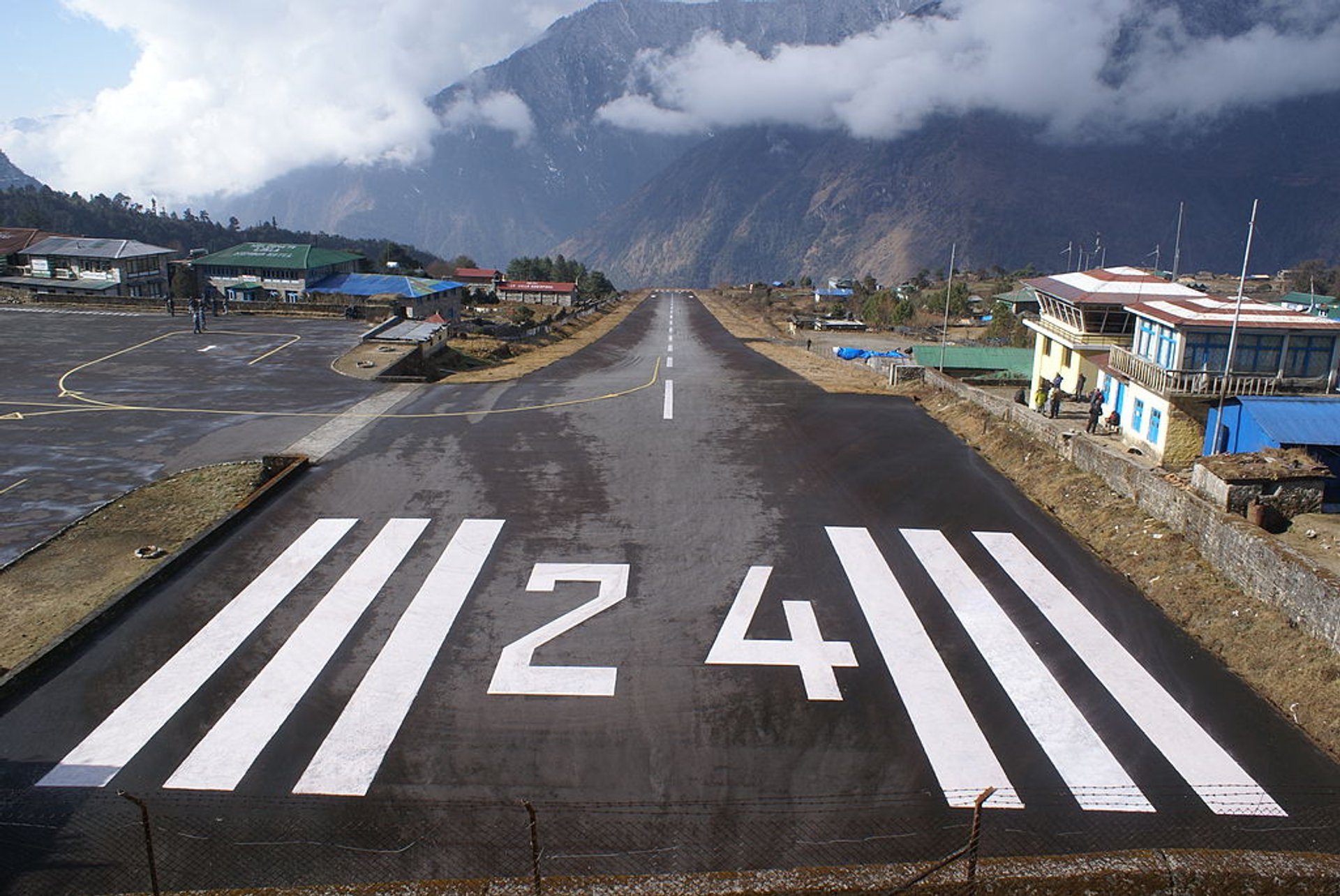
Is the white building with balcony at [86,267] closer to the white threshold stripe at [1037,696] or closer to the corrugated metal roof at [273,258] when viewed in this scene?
the corrugated metal roof at [273,258]

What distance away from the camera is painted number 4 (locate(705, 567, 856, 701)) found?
16281mm

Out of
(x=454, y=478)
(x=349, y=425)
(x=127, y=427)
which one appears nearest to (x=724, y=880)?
(x=454, y=478)

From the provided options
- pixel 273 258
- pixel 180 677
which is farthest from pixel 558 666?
pixel 273 258

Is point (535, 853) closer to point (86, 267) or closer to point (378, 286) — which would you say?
point (378, 286)

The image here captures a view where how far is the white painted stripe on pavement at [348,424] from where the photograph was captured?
98.6 ft

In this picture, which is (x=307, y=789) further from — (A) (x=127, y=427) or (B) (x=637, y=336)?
(B) (x=637, y=336)

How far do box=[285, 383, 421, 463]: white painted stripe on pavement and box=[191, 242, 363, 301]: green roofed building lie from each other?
187 feet

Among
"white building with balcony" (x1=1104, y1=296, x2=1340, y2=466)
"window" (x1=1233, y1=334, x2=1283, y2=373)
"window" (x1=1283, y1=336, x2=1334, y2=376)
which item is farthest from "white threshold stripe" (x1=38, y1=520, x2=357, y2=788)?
"window" (x1=1283, y1=336, x2=1334, y2=376)

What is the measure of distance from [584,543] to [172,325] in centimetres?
4904

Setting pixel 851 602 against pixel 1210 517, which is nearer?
pixel 851 602

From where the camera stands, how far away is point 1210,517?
68.5 ft

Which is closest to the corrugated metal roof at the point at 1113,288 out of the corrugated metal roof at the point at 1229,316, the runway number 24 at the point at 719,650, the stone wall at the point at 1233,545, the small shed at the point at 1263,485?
the corrugated metal roof at the point at 1229,316

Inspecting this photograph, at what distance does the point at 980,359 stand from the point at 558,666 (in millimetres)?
51167

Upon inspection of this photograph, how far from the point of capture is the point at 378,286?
9088 centimetres
